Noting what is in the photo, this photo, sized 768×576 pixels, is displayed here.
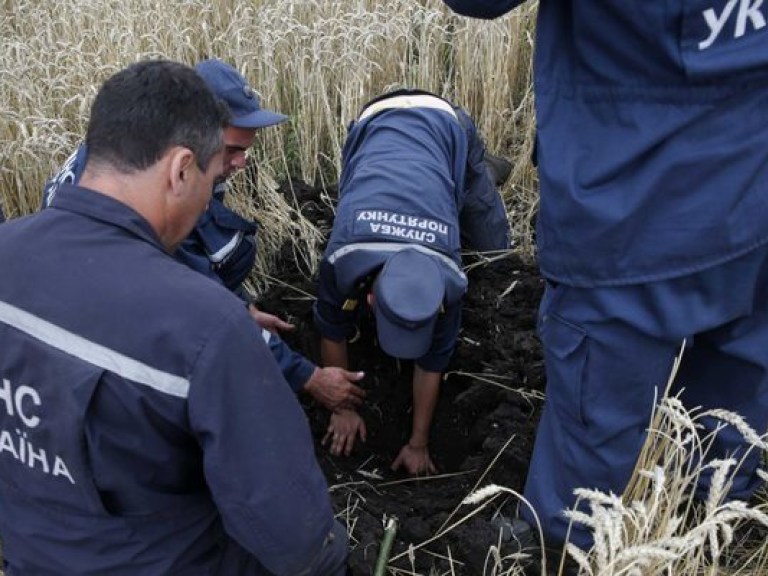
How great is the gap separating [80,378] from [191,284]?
23 cm

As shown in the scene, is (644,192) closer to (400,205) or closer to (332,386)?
(400,205)

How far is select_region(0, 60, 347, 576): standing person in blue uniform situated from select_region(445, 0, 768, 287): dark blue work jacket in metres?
0.67

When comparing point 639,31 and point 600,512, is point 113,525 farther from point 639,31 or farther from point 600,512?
point 639,31

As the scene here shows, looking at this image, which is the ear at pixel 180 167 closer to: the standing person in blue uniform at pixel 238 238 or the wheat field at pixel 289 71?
the standing person in blue uniform at pixel 238 238

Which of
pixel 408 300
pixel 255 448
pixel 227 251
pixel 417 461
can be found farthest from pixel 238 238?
pixel 255 448

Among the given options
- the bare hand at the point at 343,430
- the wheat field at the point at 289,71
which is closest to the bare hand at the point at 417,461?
the bare hand at the point at 343,430

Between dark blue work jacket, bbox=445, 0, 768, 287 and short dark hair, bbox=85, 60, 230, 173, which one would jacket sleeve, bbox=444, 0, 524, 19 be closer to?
dark blue work jacket, bbox=445, 0, 768, 287

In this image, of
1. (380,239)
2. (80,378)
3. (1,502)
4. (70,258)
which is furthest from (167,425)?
(380,239)

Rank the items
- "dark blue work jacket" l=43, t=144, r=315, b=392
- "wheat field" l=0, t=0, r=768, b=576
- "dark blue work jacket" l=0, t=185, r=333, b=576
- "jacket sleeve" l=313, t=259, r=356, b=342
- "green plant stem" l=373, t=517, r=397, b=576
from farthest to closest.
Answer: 1. "wheat field" l=0, t=0, r=768, b=576
2. "jacket sleeve" l=313, t=259, r=356, b=342
3. "dark blue work jacket" l=43, t=144, r=315, b=392
4. "green plant stem" l=373, t=517, r=397, b=576
5. "dark blue work jacket" l=0, t=185, r=333, b=576

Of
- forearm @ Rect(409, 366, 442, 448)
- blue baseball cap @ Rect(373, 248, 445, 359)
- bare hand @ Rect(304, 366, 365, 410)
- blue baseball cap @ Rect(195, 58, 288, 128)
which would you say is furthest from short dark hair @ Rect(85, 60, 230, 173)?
forearm @ Rect(409, 366, 442, 448)

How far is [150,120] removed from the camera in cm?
143

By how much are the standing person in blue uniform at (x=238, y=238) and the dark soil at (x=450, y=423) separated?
0.93ft

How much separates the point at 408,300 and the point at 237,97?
888mm

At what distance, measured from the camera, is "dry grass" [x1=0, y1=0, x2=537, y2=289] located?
3.42 metres
